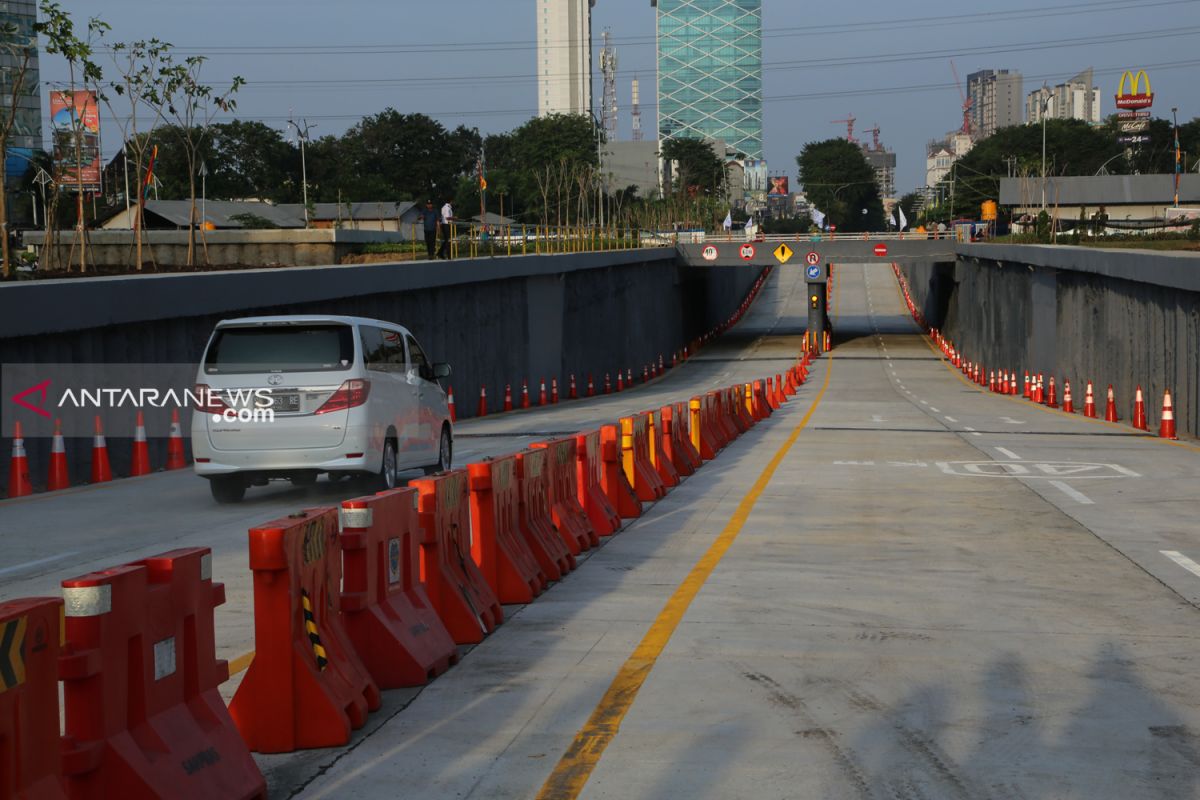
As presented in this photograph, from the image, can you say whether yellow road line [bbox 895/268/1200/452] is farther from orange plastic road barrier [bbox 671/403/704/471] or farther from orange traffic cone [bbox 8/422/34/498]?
orange traffic cone [bbox 8/422/34/498]

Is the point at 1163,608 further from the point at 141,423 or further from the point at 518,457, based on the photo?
the point at 141,423

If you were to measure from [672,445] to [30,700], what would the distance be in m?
14.7

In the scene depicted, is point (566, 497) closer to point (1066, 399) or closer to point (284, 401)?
point (284, 401)

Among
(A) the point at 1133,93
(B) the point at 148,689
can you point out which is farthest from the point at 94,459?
(A) the point at 1133,93

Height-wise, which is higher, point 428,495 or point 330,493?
point 428,495

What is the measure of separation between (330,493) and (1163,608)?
9.34 m

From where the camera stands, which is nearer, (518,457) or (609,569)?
(518,457)

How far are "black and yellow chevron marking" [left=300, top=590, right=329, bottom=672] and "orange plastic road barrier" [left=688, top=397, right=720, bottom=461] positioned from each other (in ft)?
46.6

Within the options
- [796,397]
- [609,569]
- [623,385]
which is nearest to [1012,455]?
[609,569]

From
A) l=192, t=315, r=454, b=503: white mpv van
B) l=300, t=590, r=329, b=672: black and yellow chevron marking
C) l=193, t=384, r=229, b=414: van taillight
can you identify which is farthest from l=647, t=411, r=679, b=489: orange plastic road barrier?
l=300, t=590, r=329, b=672: black and yellow chevron marking

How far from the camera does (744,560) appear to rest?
11766 mm

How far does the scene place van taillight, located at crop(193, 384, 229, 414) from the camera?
48.2 feet

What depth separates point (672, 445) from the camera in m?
19.0

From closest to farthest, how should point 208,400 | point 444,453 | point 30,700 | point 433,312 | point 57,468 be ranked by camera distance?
point 30,700 < point 208,400 < point 444,453 < point 57,468 < point 433,312
